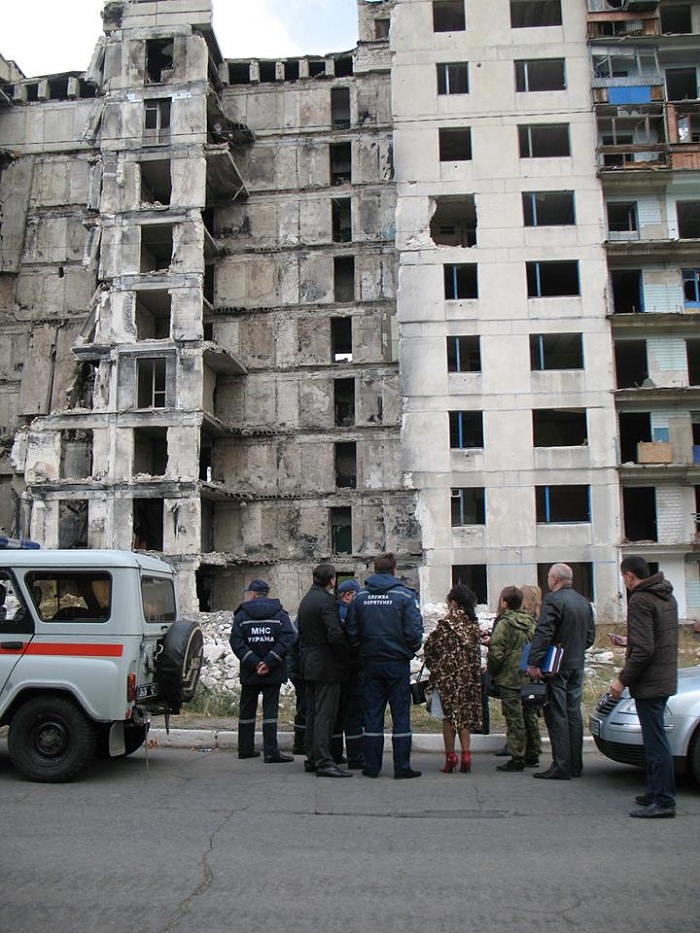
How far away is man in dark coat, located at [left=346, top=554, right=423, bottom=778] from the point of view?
835 centimetres

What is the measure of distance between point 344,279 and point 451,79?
958cm

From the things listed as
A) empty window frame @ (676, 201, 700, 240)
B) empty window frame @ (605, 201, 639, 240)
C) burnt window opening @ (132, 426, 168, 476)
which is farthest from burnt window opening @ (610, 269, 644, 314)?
burnt window opening @ (132, 426, 168, 476)

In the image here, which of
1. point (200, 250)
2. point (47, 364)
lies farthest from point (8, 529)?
point (200, 250)

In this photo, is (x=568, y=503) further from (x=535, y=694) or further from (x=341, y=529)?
(x=535, y=694)

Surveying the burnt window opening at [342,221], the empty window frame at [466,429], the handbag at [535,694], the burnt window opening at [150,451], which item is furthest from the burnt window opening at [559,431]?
the handbag at [535,694]

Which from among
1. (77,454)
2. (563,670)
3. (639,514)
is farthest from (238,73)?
(563,670)

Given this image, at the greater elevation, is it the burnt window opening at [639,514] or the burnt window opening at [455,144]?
the burnt window opening at [455,144]

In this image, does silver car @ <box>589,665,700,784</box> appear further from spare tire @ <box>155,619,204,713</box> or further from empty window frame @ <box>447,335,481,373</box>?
empty window frame @ <box>447,335,481,373</box>

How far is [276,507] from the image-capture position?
35.0 m

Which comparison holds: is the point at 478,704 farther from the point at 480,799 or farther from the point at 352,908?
the point at 352,908

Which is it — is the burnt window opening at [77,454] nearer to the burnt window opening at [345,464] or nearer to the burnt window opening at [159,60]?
the burnt window opening at [345,464]

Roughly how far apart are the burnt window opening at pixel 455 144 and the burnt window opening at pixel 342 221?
17.3 feet

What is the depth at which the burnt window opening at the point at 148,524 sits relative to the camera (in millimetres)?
33469

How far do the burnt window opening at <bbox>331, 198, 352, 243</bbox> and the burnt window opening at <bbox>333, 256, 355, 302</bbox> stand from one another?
1137 mm
